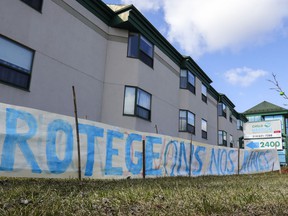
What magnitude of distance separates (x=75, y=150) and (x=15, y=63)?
4589 mm

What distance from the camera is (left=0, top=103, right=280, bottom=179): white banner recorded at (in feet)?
25.8

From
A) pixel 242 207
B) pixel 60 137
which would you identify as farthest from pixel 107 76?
pixel 242 207

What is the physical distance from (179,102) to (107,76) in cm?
854

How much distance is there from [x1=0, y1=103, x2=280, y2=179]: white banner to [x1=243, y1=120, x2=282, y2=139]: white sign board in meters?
16.4

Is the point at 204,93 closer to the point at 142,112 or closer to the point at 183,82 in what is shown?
the point at 183,82

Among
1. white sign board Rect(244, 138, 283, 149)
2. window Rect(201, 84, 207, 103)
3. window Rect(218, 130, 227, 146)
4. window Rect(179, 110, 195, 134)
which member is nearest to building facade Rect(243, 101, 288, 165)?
window Rect(218, 130, 227, 146)

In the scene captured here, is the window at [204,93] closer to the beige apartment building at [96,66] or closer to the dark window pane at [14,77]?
the beige apartment building at [96,66]

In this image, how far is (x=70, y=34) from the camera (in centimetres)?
1376

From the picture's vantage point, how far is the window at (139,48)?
56.0ft

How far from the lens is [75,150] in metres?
9.41

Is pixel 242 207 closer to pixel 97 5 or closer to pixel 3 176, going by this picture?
pixel 3 176

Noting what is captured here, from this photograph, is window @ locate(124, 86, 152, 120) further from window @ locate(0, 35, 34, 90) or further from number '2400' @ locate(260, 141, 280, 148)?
number '2400' @ locate(260, 141, 280, 148)

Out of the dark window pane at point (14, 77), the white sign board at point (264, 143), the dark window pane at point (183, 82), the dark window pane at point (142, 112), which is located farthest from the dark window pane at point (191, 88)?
the dark window pane at point (14, 77)

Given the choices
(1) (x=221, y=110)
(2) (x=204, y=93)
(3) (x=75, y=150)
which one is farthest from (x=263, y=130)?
(3) (x=75, y=150)
